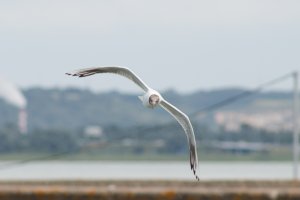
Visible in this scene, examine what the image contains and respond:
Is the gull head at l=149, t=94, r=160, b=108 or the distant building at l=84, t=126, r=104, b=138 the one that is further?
the distant building at l=84, t=126, r=104, b=138

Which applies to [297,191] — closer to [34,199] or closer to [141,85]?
[34,199]

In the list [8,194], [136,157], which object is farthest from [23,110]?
[136,157]

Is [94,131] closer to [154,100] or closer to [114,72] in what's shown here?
[114,72]

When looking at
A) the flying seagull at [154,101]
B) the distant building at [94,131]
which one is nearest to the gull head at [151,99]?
the flying seagull at [154,101]

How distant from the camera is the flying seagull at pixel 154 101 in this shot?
7098mm

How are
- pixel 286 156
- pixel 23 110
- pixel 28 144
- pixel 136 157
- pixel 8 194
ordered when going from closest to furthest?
1. pixel 23 110
2. pixel 28 144
3. pixel 8 194
4. pixel 136 157
5. pixel 286 156

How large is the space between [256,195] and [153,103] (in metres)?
8.36

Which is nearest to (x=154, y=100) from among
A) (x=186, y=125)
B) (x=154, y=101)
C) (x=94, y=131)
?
(x=154, y=101)

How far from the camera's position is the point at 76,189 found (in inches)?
632

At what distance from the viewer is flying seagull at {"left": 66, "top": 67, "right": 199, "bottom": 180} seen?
7098mm

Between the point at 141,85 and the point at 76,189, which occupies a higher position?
the point at 141,85

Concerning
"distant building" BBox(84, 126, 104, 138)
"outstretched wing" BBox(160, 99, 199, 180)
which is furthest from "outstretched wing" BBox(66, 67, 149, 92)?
"distant building" BBox(84, 126, 104, 138)

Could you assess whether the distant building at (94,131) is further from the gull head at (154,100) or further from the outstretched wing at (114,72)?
the gull head at (154,100)

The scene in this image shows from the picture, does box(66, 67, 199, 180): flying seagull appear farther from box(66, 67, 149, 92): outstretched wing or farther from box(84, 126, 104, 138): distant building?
box(84, 126, 104, 138): distant building
